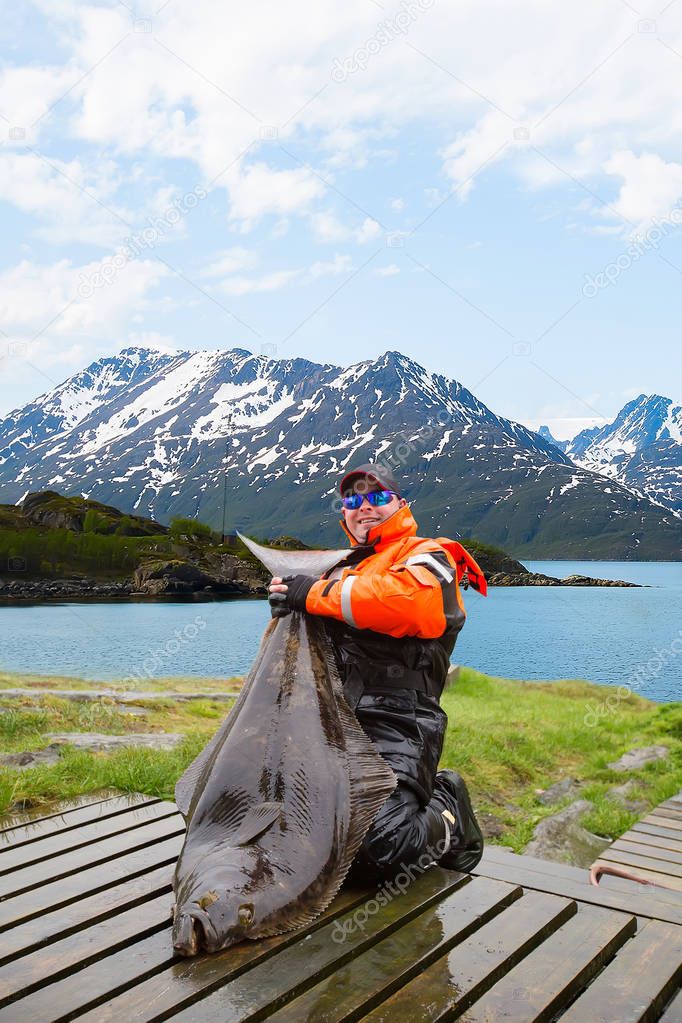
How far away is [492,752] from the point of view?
11.8 meters

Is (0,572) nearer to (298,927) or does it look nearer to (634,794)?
(634,794)

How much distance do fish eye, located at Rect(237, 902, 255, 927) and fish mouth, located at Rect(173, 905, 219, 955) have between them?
0.11m

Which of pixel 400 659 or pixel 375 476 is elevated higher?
pixel 375 476

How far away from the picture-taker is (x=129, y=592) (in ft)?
195

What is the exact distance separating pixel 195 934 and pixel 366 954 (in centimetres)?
70

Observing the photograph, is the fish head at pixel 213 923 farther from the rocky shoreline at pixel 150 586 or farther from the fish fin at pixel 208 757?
the rocky shoreline at pixel 150 586

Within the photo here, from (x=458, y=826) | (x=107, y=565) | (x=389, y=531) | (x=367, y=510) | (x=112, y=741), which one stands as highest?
(x=367, y=510)

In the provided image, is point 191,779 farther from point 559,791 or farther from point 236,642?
point 236,642

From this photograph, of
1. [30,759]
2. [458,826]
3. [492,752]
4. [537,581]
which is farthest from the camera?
[537,581]

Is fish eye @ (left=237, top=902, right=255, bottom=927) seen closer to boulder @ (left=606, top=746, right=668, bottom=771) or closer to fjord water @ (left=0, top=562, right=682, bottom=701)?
boulder @ (left=606, top=746, right=668, bottom=771)

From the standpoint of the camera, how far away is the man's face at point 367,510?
466 cm

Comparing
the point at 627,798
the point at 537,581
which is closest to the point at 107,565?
the point at 627,798

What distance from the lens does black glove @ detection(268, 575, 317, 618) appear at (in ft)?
13.9

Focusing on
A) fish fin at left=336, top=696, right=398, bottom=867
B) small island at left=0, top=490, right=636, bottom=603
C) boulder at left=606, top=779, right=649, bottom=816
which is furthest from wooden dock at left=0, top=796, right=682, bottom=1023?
small island at left=0, top=490, right=636, bottom=603
